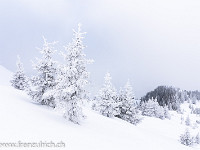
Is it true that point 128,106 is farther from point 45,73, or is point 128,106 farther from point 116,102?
point 45,73

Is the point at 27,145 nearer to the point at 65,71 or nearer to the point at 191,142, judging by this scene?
the point at 65,71

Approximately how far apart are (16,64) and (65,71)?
114ft

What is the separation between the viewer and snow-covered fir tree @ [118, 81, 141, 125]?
155 ft

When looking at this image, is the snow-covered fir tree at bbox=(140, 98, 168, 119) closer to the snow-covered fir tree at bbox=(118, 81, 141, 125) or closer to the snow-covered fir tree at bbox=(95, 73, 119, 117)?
the snow-covered fir tree at bbox=(118, 81, 141, 125)

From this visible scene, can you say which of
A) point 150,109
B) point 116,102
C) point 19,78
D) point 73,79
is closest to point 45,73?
point 73,79

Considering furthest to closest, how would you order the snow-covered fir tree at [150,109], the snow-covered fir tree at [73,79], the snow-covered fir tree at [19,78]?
the snow-covered fir tree at [150,109], the snow-covered fir tree at [19,78], the snow-covered fir tree at [73,79]

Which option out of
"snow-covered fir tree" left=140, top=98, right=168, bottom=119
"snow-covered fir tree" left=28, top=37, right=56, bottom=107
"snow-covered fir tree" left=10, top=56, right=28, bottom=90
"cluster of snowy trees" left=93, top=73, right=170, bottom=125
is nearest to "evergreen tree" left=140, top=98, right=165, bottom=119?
"snow-covered fir tree" left=140, top=98, right=168, bottom=119

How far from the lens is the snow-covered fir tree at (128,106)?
47.1m

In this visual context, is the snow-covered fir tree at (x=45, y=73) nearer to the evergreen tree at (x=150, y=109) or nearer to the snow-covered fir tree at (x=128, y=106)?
the snow-covered fir tree at (x=128, y=106)

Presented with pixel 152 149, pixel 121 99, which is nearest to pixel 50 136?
pixel 152 149

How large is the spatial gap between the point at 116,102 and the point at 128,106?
259cm

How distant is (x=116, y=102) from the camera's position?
4756 cm

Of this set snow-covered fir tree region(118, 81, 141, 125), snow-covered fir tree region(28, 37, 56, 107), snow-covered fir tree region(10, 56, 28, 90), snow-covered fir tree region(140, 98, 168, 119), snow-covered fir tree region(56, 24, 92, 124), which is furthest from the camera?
snow-covered fir tree region(140, 98, 168, 119)

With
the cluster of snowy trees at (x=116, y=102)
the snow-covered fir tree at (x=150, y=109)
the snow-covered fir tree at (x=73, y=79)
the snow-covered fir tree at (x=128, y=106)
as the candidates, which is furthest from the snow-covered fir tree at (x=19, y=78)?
the snow-covered fir tree at (x=150, y=109)
